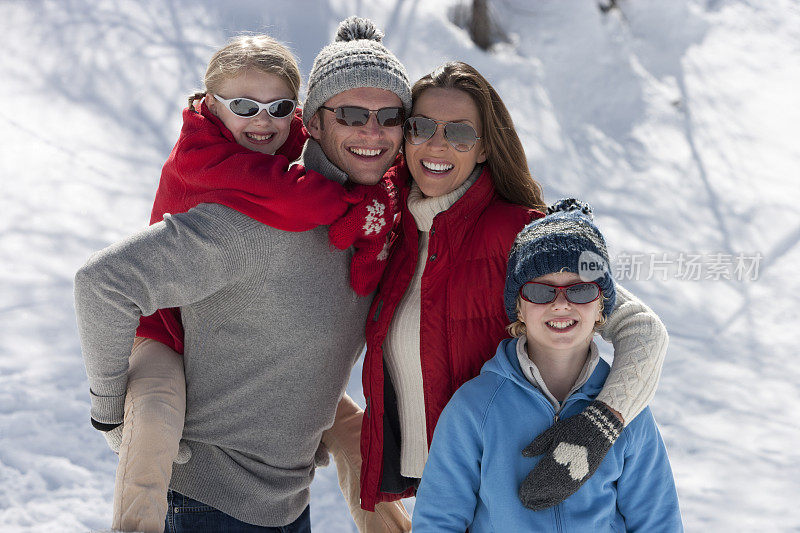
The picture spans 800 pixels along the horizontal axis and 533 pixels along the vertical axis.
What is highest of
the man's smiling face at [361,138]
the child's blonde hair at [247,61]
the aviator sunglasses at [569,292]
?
the child's blonde hair at [247,61]

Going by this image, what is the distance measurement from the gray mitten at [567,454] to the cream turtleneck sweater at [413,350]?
46 cm

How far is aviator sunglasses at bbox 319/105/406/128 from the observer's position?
7.03ft

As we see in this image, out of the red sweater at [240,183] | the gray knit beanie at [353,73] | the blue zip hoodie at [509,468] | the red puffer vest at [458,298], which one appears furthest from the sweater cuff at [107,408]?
the gray knit beanie at [353,73]

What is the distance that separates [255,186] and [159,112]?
465 cm

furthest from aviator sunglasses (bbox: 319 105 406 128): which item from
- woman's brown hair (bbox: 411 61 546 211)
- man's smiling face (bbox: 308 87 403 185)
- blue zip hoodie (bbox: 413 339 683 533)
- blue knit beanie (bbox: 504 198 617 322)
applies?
blue zip hoodie (bbox: 413 339 683 533)

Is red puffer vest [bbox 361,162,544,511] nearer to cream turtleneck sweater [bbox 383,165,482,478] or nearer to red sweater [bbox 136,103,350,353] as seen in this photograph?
cream turtleneck sweater [bbox 383,165,482,478]

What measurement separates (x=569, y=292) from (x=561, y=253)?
10 centimetres

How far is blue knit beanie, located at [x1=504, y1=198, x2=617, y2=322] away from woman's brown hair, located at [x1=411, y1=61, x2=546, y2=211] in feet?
0.93

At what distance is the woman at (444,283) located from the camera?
6.88 ft

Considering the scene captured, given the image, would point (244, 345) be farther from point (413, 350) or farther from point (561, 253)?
point (561, 253)

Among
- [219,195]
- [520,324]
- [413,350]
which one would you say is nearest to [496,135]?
[520,324]

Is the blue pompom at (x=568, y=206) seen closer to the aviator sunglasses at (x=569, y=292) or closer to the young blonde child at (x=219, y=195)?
the aviator sunglasses at (x=569, y=292)

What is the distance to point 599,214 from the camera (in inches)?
228

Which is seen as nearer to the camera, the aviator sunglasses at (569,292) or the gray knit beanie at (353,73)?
the aviator sunglasses at (569,292)
